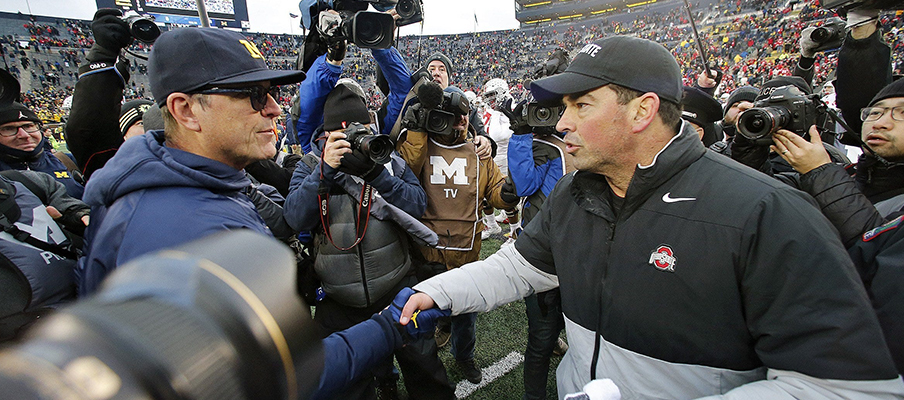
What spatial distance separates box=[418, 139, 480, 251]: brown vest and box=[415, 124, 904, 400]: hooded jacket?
4.91ft

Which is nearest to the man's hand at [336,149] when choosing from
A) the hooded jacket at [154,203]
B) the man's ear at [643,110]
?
the hooded jacket at [154,203]

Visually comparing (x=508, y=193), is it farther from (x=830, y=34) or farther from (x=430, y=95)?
(x=830, y=34)

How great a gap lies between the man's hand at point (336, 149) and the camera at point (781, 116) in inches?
82.8

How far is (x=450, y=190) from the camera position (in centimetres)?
326

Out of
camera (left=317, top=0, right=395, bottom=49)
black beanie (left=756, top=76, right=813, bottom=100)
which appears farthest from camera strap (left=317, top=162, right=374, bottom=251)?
black beanie (left=756, top=76, right=813, bottom=100)

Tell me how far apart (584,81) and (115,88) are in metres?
2.83

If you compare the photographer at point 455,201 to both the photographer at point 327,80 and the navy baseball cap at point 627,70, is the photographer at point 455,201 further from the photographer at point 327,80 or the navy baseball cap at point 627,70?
the navy baseball cap at point 627,70

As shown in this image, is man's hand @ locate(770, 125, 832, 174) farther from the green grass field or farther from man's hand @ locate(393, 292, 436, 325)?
the green grass field

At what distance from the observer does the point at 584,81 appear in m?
1.59

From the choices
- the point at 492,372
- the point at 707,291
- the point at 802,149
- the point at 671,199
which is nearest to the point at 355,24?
the point at 671,199

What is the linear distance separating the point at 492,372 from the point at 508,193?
1.56 m

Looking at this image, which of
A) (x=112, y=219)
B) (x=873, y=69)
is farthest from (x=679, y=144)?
(x=873, y=69)

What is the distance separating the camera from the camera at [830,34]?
3084 mm

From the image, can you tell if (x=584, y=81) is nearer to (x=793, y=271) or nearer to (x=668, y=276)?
(x=668, y=276)
